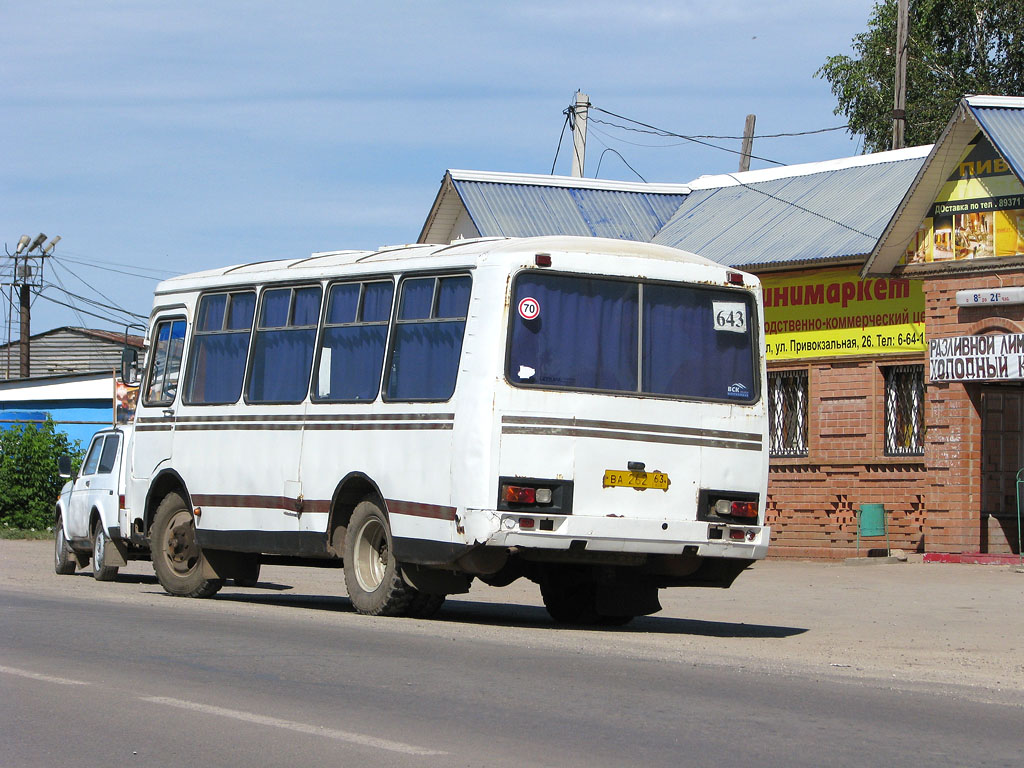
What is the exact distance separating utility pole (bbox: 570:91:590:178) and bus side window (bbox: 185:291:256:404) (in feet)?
66.6

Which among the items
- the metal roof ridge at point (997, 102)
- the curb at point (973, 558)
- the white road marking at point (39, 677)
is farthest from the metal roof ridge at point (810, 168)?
the white road marking at point (39, 677)

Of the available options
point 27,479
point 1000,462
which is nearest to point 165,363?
point 1000,462

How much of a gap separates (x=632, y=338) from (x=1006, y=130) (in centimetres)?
1109

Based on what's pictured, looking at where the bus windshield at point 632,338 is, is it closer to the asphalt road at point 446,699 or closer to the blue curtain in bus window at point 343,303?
the asphalt road at point 446,699

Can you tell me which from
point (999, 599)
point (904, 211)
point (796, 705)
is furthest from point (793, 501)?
point (796, 705)

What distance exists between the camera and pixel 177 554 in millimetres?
16906

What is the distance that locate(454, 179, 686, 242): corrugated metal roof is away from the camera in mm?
30656

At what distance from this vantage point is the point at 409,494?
13820 mm

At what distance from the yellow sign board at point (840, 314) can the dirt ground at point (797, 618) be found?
12.2 ft

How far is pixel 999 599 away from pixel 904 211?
7.36 meters

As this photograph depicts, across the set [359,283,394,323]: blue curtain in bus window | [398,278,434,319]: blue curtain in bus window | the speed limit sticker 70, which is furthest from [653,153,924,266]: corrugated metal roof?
the speed limit sticker 70

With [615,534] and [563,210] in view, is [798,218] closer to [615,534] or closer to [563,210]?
[563,210]

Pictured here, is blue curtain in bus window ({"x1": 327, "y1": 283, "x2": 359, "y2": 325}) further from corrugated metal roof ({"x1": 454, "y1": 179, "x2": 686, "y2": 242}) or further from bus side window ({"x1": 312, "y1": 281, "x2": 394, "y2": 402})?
corrugated metal roof ({"x1": 454, "y1": 179, "x2": 686, "y2": 242})

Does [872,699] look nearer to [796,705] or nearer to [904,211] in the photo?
[796,705]
